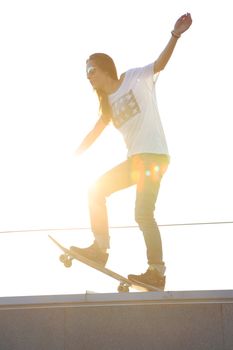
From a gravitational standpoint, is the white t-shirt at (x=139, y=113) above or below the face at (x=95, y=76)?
below

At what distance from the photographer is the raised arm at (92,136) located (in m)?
6.34

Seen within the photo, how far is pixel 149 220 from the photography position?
18.6 feet

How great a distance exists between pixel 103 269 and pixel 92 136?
4.77 ft

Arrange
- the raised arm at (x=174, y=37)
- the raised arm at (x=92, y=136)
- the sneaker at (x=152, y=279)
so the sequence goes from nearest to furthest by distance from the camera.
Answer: the raised arm at (x=174, y=37)
the sneaker at (x=152, y=279)
the raised arm at (x=92, y=136)

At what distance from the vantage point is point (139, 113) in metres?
5.84

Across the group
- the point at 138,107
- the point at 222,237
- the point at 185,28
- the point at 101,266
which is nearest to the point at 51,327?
the point at 101,266

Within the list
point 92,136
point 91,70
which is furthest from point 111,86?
point 92,136

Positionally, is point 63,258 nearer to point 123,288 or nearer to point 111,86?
point 123,288

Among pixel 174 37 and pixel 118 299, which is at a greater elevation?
pixel 174 37

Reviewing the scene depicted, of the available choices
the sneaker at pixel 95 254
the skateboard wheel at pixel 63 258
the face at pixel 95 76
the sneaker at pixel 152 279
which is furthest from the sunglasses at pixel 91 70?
the sneaker at pixel 152 279

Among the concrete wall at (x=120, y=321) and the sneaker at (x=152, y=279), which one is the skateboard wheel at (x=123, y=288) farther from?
the concrete wall at (x=120, y=321)

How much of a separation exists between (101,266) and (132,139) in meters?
1.33

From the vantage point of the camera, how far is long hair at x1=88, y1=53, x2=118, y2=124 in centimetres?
609

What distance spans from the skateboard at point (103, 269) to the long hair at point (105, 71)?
1449 mm
